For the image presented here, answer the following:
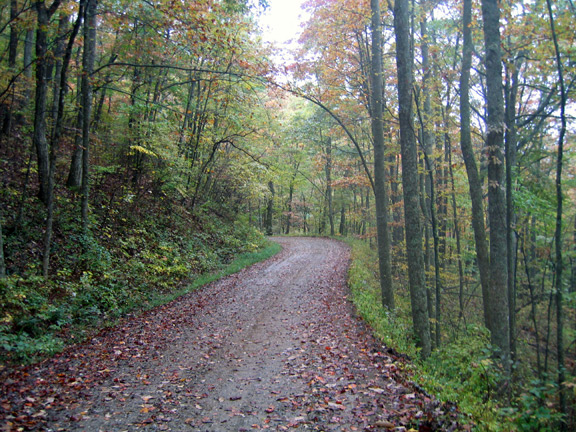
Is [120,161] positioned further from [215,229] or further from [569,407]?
[569,407]

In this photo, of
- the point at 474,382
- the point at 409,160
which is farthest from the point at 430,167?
the point at 474,382

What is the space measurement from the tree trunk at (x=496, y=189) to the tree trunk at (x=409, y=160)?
1410 millimetres

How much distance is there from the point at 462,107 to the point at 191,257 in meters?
10.3

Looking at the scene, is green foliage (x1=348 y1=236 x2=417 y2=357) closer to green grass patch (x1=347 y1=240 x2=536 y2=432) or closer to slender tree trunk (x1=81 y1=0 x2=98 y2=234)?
green grass patch (x1=347 y1=240 x2=536 y2=432)

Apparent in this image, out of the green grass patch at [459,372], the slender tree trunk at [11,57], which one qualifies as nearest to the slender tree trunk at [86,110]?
the slender tree trunk at [11,57]

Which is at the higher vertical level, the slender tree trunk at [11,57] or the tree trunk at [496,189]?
the slender tree trunk at [11,57]

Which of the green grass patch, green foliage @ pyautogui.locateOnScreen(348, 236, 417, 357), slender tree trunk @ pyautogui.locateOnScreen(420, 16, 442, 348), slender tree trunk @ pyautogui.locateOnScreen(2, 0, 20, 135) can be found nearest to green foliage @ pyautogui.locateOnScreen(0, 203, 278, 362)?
slender tree trunk @ pyautogui.locateOnScreen(2, 0, 20, 135)

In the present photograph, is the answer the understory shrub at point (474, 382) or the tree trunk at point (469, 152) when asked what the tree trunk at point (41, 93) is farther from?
the tree trunk at point (469, 152)

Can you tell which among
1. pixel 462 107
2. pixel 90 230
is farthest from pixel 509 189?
pixel 90 230

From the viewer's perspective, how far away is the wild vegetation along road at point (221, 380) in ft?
14.0

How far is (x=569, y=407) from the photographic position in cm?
761

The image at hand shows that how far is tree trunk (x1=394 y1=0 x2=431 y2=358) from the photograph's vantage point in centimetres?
780

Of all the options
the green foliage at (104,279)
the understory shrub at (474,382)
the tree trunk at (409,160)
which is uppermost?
the tree trunk at (409,160)

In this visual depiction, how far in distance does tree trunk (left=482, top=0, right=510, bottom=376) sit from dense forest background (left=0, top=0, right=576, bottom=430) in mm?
35
